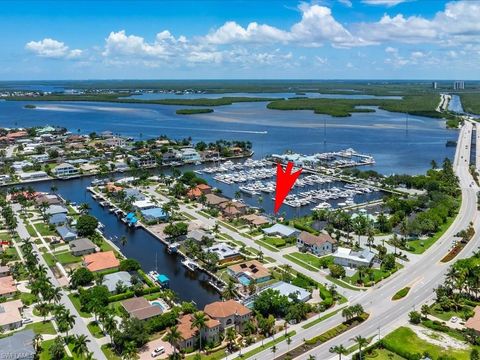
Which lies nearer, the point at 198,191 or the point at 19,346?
the point at 19,346

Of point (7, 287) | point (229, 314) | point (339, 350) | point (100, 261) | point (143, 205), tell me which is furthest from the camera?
point (143, 205)

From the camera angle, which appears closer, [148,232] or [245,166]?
[148,232]

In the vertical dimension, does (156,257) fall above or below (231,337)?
below

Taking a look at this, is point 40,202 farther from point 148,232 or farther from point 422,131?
point 422,131

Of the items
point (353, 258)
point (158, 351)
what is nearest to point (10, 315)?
point (158, 351)

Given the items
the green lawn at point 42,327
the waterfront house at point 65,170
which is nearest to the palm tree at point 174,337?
the green lawn at point 42,327

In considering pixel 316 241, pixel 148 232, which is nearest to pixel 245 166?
pixel 148 232

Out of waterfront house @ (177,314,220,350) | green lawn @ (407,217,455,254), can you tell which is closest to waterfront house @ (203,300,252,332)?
waterfront house @ (177,314,220,350)

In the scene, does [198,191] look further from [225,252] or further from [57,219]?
[225,252]
